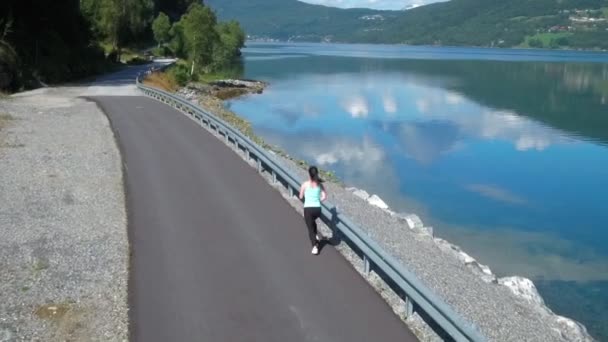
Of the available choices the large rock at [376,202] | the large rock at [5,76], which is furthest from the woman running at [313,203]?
the large rock at [5,76]

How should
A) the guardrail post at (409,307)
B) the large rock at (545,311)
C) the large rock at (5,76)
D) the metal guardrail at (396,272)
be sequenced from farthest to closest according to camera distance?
the large rock at (5,76) → the large rock at (545,311) → the guardrail post at (409,307) → the metal guardrail at (396,272)

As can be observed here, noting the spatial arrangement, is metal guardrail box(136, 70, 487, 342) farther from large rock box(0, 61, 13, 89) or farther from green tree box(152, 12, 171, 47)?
green tree box(152, 12, 171, 47)

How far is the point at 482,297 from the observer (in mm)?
10945

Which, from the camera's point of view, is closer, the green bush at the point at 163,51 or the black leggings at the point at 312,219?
the black leggings at the point at 312,219

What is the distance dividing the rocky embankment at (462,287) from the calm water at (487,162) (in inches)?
65.2

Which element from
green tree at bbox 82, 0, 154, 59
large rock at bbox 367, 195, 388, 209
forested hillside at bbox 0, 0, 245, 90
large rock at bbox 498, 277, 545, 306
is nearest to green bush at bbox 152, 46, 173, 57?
forested hillside at bbox 0, 0, 245, 90

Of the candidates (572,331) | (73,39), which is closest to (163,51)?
(73,39)

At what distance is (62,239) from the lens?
11.6 metres

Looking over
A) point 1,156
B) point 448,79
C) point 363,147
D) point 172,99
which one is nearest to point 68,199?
point 1,156

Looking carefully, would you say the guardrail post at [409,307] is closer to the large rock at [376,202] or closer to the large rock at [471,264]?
the large rock at [471,264]

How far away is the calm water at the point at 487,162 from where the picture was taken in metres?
18.0

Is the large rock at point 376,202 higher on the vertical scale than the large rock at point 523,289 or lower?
higher

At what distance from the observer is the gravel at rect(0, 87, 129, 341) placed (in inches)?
327

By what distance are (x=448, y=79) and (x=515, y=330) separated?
8740 cm
